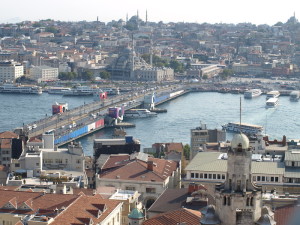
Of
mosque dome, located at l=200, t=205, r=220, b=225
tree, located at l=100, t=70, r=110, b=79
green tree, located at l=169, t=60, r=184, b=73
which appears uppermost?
mosque dome, located at l=200, t=205, r=220, b=225

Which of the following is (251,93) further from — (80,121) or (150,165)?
(150,165)

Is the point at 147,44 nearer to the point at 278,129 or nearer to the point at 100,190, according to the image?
the point at 278,129

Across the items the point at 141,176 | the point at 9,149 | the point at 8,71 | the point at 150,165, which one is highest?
the point at 150,165

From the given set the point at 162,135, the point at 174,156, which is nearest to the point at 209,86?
the point at 162,135

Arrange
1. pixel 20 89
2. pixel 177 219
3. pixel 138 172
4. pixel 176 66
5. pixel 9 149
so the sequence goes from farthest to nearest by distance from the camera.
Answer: pixel 176 66, pixel 20 89, pixel 9 149, pixel 138 172, pixel 177 219

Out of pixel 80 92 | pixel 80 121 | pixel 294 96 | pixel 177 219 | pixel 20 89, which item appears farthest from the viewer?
pixel 20 89

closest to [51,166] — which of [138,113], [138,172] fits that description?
[138,172]

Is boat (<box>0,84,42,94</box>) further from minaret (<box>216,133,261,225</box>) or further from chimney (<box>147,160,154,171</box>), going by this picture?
minaret (<box>216,133,261,225</box>)

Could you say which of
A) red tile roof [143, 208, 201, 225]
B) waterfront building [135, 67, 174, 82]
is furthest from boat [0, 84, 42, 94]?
red tile roof [143, 208, 201, 225]
